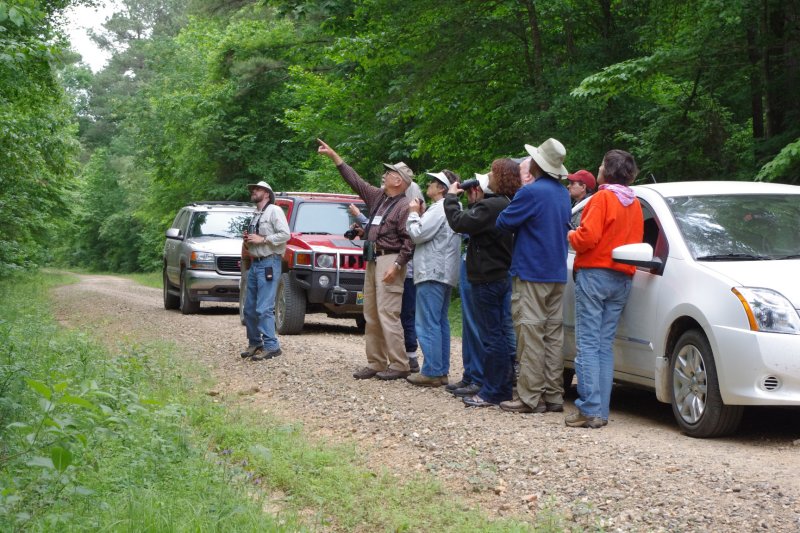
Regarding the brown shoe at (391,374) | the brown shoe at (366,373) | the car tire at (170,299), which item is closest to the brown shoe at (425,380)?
the brown shoe at (391,374)

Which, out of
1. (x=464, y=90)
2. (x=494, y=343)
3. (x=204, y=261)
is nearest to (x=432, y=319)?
(x=494, y=343)

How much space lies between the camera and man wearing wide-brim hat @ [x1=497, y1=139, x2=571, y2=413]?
801 cm

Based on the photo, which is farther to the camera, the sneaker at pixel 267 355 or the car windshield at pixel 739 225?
the sneaker at pixel 267 355

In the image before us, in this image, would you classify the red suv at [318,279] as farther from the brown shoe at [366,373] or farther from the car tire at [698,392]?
the car tire at [698,392]

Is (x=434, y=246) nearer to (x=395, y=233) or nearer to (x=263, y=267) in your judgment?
(x=395, y=233)

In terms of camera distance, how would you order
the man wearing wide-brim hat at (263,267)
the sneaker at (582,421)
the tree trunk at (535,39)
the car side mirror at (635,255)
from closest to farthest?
the car side mirror at (635,255), the sneaker at (582,421), the man wearing wide-brim hat at (263,267), the tree trunk at (535,39)

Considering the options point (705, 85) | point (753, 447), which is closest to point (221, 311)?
point (705, 85)

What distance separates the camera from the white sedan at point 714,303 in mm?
6574

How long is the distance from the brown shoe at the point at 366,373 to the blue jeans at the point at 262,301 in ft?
5.89

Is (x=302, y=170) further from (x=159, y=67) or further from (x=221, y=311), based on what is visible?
(x=159, y=67)

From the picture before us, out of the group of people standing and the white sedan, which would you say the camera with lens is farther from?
the white sedan

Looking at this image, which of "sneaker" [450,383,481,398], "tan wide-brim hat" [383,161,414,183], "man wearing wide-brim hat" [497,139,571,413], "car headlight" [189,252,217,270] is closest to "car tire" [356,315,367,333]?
"car headlight" [189,252,217,270]

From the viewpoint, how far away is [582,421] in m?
7.58

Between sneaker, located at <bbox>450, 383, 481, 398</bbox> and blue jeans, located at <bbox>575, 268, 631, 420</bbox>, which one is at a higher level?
blue jeans, located at <bbox>575, 268, 631, 420</bbox>
